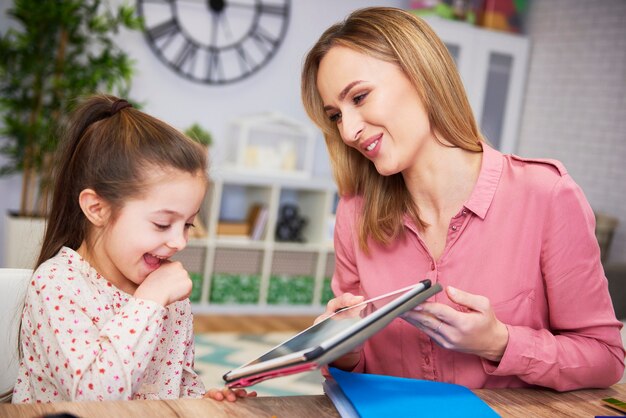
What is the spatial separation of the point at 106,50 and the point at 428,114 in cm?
294

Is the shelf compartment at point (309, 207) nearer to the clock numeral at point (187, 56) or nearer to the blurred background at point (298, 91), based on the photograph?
the blurred background at point (298, 91)

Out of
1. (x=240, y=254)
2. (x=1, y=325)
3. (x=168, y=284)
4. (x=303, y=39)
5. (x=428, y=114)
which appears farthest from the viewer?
(x=303, y=39)

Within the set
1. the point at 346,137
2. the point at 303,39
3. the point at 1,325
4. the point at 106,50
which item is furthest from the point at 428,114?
the point at 303,39

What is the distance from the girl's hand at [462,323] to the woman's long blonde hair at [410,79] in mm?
371

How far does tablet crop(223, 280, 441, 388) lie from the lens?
36.7 inches

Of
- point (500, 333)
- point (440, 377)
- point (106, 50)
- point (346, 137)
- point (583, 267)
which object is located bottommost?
point (440, 377)

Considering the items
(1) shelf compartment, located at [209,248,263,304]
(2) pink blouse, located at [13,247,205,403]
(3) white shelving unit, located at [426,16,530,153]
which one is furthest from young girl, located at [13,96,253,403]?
(3) white shelving unit, located at [426,16,530,153]

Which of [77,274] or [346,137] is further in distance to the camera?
[346,137]

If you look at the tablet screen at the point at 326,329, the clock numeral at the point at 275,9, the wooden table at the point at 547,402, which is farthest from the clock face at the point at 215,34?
the wooden table at the point at 547,402

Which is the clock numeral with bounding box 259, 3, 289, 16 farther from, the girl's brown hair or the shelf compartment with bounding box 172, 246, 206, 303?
the girl's brown hair

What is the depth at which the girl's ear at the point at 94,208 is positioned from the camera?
1.35 metres

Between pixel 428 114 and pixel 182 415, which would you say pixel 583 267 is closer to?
pixel 428 114

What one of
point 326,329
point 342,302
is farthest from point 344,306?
point 326,329

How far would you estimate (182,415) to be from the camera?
40.8 inches
